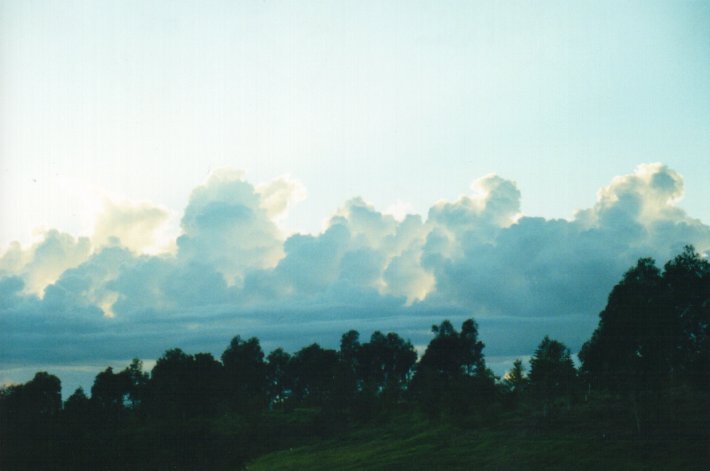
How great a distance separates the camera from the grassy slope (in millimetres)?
59938

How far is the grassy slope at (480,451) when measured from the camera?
59938 mm

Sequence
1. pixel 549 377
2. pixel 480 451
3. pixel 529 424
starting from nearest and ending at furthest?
1. pixel 480 451
2. pixel 529 424
3. pixel 549 377

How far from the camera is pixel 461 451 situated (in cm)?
7988

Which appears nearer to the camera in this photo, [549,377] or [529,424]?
[529,424]

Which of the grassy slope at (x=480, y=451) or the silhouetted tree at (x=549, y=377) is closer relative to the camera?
the grassy slope at (x=480, y=451)

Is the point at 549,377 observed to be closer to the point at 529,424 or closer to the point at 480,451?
the point at 529,424

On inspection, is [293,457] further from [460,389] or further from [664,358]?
[664,358]

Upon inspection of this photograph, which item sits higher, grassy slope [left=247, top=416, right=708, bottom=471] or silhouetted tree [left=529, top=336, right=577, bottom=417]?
silhouetted tree [left=529, top=336, right=577, bottom=417]

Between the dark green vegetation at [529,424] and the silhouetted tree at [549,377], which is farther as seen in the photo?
the silhouetted tree at [549,377]

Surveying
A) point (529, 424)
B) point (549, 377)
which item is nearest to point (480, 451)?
point (529, 424)

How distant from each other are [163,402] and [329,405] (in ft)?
136

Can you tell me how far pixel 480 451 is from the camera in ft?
255

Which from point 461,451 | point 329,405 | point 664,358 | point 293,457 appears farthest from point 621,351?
point 329,405

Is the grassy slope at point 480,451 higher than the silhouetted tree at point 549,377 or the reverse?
the reverse
